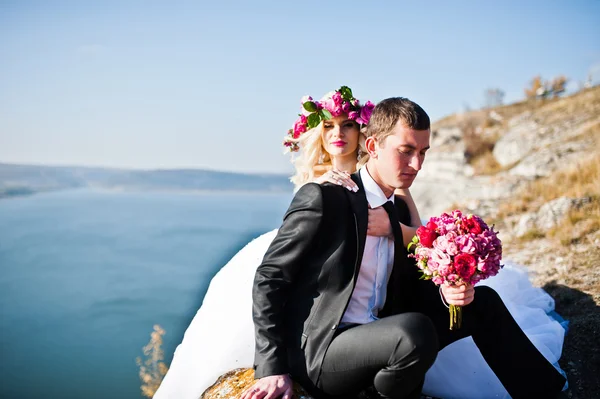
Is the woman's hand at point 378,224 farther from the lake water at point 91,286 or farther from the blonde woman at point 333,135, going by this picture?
the lake water at point 91,286

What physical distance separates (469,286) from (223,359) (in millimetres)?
2024

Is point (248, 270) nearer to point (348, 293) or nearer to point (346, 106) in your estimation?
point (348, 293)

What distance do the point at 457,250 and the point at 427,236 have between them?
203mm

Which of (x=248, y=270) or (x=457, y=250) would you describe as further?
(x=248, y=270)

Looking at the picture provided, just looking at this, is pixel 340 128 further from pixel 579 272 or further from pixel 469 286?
pixel 579 272

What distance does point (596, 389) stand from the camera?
3.75 metres

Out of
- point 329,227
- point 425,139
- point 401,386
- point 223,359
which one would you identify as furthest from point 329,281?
point 223,359

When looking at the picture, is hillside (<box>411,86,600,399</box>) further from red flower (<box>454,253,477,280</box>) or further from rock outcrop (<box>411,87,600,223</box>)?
red flower (<box>454,253,477,280</box>)

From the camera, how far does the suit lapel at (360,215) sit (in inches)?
112

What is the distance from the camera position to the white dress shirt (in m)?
3.01

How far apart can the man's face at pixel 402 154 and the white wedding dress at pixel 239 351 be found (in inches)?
71.2

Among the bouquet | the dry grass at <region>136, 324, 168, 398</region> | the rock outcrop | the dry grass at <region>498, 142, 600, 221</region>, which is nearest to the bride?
the bouquet

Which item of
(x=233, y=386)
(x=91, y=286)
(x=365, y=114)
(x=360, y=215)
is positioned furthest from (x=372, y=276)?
(x=91, y=286)

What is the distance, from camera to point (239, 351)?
3.70 metres
